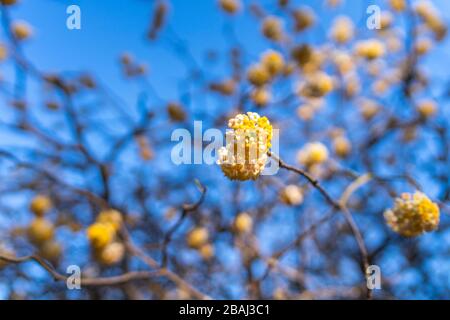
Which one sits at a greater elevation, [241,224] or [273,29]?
[273,29]

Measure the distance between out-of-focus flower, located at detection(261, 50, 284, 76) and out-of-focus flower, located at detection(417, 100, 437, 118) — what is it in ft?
5.02

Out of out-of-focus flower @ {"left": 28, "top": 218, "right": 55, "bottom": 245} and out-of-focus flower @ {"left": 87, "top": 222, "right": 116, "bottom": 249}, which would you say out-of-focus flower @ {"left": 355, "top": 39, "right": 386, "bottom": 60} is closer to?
out-of-focus flower @ {"left": 87, "top": 222, "right": 116, "bottom": 249}

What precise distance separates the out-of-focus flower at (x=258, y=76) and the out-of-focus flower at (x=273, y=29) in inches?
28.6

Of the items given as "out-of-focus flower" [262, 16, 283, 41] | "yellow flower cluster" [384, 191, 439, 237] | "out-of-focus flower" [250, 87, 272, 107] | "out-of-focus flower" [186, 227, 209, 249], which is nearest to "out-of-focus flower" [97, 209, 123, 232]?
"out-of-focus flower" [186, 227, 209, 249]

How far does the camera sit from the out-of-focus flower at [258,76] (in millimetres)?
3213

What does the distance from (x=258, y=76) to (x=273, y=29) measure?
82cm

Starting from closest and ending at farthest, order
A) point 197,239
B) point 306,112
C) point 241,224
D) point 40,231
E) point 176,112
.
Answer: point 241,224 < point 40,231 < point 197,239 < point 176,112 < point 306,112

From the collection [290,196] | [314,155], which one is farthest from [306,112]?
[290,196]

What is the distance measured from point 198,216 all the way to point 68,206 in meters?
1.29

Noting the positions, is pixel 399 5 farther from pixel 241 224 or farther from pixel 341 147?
pixel 241 224

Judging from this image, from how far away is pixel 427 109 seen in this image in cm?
399

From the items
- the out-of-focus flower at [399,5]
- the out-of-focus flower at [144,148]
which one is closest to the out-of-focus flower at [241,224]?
the out-of-focus flower at [144,148]

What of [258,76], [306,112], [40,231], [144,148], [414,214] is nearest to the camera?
[414,214]

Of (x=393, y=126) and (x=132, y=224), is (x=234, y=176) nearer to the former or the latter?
(x=132, y=224)
